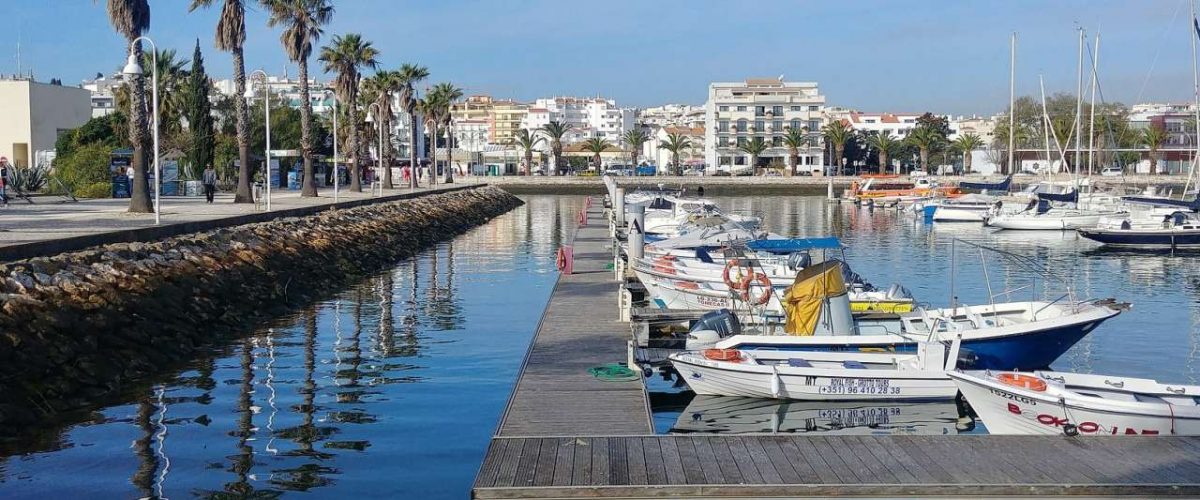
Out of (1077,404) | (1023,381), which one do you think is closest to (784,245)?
(1023,381)

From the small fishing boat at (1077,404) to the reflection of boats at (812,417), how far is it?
5.85 ft

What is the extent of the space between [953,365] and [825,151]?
138 m

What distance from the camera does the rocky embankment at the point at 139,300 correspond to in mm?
18094

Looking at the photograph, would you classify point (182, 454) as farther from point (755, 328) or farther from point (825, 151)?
point (825, 151)

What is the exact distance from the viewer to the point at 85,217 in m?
37.4

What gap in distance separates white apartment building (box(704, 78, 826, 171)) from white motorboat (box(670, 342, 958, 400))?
134 m

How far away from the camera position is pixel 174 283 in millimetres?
25875

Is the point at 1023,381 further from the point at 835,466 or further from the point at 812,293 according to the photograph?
the point at 812,293

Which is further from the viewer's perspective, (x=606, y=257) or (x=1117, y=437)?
(x=606, y=257)

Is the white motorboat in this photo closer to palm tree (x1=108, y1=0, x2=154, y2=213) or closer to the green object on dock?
the green object on dock

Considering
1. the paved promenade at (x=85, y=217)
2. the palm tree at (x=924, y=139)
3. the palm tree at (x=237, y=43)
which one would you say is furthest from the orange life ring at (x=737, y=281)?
the palm tree at (x=924, y=139)

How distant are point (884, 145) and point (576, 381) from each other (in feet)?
423

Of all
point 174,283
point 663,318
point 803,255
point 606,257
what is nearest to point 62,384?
point 174,283

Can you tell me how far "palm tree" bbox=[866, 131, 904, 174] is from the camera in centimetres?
14125
